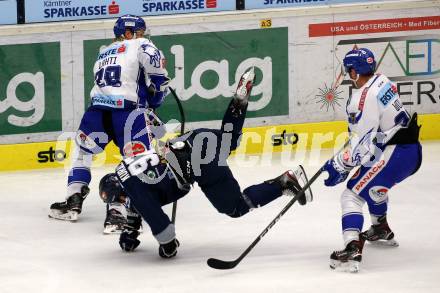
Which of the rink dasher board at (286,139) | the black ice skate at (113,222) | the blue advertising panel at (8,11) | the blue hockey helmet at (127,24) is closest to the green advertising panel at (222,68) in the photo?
the rink dasher board at (286,139)

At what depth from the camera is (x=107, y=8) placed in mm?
10344

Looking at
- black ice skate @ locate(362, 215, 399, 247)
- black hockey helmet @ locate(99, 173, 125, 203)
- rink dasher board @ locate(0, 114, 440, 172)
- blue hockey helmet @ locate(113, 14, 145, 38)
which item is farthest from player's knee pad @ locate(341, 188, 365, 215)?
rink dasher board @ locate(0, 114, 440, 172)

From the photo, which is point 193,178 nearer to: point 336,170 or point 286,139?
point 336,170

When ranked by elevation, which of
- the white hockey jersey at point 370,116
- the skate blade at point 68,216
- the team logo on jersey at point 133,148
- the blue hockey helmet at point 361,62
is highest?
the blue hockey helmet at point 361,62

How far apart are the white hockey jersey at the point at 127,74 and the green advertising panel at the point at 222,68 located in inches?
74.3

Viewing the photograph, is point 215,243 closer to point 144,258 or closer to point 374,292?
point 144,258

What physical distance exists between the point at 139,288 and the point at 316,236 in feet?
5.23

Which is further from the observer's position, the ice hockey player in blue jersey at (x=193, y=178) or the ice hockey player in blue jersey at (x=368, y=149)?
the ice hockey player in blue jersey at (x=193, y=178)

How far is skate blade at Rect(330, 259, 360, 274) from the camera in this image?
7.04m

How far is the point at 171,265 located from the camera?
7.34 meters

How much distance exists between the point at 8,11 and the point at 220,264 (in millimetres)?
3910

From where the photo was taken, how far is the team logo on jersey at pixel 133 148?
8.41 metres

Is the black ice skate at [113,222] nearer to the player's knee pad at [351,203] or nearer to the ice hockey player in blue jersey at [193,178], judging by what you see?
the ice hockey player in blue jersey at [193,178]

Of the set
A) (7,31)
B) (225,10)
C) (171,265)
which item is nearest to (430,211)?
(171,265)
